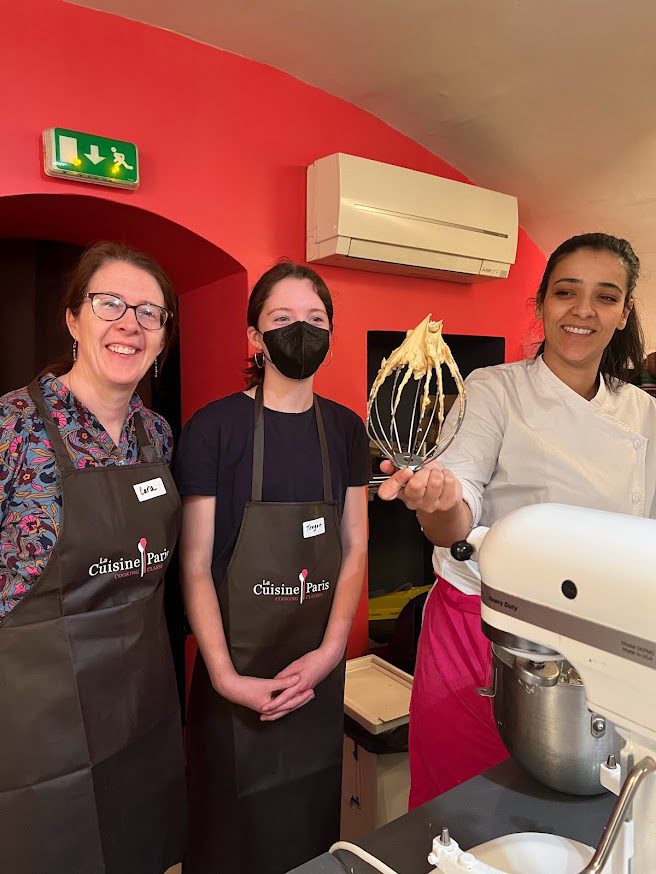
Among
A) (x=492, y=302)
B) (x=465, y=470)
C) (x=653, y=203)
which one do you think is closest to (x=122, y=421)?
(x=465, y=470)

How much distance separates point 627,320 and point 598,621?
3.45 ft

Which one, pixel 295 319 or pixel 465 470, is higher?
pixel 295 319

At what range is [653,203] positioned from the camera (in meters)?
2.85

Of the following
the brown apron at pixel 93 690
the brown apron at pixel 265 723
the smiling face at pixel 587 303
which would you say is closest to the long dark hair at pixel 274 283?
the brown apron at pixel 265 723

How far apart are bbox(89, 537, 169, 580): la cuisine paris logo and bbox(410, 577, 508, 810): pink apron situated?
62 centimetres

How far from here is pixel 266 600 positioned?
1564mm

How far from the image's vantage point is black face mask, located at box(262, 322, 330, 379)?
61.2 inches

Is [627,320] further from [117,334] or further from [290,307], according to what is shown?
[117,334]

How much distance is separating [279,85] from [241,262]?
0.70 metres

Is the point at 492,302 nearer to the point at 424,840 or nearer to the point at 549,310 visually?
the point at 549,310

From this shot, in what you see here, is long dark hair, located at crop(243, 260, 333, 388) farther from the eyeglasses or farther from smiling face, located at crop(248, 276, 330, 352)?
the eyeglasses

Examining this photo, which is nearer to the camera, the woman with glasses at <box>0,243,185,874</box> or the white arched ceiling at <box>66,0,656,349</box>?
the woman with glasses at <box>0,243,185,874</box>

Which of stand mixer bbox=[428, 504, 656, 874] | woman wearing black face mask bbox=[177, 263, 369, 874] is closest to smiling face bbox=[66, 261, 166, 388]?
woman wearing black face mask bbox=[177, 263, 369, 874]

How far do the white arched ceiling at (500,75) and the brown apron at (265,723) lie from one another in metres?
1.37
